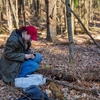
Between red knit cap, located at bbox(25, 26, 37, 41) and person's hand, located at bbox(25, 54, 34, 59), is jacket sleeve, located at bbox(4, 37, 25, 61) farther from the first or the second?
red knit cap, located at bbox(25, 26, 37, 41)

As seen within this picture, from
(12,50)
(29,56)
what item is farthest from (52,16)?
(12,50)

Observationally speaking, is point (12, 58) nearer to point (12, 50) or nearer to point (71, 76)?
point (12, 50)

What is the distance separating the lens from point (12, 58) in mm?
5160

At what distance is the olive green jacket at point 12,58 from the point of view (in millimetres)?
5137

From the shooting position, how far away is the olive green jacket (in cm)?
514

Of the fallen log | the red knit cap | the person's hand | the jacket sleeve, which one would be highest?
the red knit cap

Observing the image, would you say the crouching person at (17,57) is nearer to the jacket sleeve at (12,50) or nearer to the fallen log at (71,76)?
the jacket sleeve at (12,50)

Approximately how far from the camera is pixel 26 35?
17.1 feet

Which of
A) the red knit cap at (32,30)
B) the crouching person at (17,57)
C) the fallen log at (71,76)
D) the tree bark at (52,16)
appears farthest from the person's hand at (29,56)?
the tree bark at (52,16)

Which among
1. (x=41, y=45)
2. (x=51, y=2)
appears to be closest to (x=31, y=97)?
(x=41, y=45)

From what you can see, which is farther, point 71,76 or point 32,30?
point 71,76

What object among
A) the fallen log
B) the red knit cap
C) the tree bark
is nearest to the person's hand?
the red knit cap

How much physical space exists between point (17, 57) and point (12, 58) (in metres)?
0.11

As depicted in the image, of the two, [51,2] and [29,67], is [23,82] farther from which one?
[51,2]
